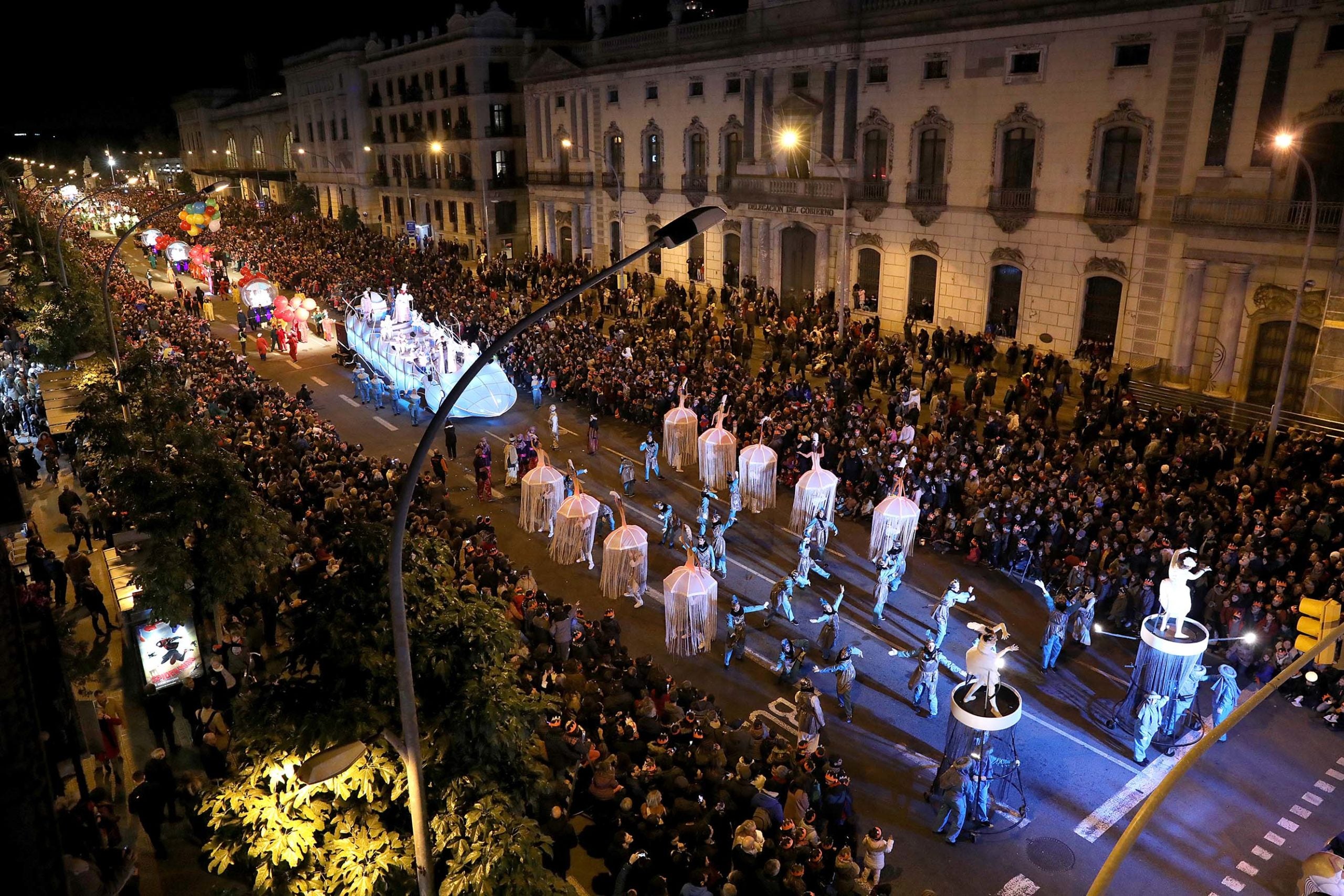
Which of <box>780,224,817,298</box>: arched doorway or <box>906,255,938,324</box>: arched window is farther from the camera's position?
<box>780,224,817,298</box>: arched doorway

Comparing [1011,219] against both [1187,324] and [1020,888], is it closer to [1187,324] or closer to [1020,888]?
[1187,324]

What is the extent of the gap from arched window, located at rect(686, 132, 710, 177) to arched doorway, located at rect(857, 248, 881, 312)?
11255 millimetres

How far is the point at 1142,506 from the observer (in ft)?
61.9

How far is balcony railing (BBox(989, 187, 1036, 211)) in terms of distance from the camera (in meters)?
31.9

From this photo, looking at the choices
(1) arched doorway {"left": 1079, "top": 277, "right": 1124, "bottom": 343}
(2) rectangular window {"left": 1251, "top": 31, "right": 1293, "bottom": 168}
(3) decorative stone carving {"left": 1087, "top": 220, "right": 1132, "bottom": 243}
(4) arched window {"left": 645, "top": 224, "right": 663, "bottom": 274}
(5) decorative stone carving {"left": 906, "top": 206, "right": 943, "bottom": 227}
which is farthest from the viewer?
(4) arched window {"left": 645, "top": 224, "right": 663, "bottom": 274}

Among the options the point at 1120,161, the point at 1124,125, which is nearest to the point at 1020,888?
the point at 1120,161

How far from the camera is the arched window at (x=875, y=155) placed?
37094 mm

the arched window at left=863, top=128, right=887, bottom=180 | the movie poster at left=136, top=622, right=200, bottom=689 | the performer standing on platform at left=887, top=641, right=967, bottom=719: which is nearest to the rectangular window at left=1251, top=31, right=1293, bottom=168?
the arched window at left=863, top=128, right=887, bottom=180

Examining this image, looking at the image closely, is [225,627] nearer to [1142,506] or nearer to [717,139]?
[1142,506]

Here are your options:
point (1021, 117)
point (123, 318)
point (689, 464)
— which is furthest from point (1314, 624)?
point (123, 318)

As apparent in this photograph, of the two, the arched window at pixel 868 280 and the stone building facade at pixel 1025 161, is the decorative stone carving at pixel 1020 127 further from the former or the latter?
the arched window at pixel 868 280

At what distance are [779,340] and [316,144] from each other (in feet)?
229

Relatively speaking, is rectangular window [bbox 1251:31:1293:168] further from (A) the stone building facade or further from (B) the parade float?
(B) the parade float

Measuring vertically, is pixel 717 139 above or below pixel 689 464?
above
